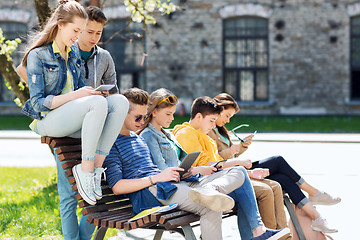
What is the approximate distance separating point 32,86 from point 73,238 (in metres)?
1.09

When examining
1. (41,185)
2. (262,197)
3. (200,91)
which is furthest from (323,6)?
(262,197)

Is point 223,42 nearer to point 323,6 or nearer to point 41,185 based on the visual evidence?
point 323,6

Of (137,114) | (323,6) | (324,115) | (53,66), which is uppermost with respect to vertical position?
(323,6)

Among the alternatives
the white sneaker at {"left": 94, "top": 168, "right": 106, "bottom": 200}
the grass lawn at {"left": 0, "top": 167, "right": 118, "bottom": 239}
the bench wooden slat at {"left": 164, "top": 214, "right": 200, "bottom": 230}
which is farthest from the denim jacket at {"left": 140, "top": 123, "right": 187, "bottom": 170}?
the grass lawn at {"left": 0, "top": 167, "right": 118, "bottom": 239}

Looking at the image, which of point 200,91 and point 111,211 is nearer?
point 111,211

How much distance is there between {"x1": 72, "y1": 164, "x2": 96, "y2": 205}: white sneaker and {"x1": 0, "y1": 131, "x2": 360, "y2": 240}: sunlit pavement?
1.47m

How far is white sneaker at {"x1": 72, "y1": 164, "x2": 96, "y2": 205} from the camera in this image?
3213 mm

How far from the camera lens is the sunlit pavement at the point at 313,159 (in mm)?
5132

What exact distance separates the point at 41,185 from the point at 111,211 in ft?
13.1

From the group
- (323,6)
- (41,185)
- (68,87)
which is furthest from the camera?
(323,6)

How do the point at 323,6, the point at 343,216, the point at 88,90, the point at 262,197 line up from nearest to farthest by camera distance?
the point at 88,90
the point at 262,197
the point at 343,216
the point at 323,6

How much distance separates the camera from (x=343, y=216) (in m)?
5.41

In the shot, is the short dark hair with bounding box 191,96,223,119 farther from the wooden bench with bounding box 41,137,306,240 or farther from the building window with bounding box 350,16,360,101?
the building window with bounding box 350,16,360,101

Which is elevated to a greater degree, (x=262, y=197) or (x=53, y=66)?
(x=53, y=66)
